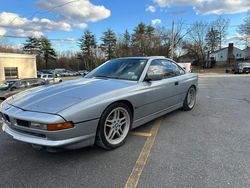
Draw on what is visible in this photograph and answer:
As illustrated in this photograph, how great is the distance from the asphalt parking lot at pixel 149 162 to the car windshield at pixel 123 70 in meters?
1.10

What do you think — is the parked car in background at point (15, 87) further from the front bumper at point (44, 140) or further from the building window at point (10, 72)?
the building window at point (10, 72)

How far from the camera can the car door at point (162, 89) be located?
3.90 m

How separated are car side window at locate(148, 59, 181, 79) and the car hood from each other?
91 centimetres

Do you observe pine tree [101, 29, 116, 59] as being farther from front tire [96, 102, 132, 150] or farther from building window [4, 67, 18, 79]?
front tire [96, 102, 132, 150]

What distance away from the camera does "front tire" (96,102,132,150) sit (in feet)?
10.1

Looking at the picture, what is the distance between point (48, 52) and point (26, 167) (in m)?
68.6

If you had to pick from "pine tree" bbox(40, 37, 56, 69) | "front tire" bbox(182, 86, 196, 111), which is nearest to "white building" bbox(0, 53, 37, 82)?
"front tire" bbox(182, 86, 196, 111)

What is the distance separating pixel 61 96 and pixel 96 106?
536 millimetres

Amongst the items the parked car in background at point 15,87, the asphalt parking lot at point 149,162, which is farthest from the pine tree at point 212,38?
the asphalt parking lot at point 149,162

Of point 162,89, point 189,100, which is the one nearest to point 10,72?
point 189,100

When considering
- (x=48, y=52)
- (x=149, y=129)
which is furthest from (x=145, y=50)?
(x=149, y=129)

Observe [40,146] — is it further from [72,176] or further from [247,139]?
[247,139]

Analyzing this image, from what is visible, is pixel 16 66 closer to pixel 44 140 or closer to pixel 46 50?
pixel 44 140

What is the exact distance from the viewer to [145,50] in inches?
2128
